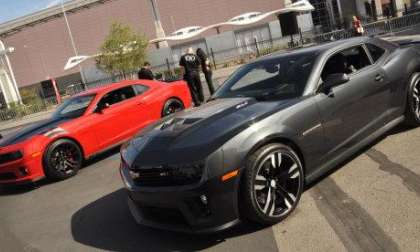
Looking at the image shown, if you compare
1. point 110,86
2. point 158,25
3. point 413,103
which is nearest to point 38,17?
point 158,25

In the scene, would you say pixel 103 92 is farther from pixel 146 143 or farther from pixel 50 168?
pixel 146 143

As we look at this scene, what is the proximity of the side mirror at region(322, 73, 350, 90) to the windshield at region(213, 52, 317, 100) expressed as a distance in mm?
204

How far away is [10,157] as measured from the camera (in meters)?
7.96

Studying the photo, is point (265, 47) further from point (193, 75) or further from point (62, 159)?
point (62, 159)

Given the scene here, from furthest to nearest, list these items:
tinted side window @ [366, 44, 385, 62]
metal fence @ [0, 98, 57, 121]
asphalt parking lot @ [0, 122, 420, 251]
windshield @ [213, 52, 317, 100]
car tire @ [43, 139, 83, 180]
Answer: metal fence @ [0, 98, 57, 121]
car tire @ [43, 139, 83, 180]
tinted side window @ [366, 44, 385, 62]
windshield @ [213, 52, 317, 100]
asphalt parking lot @ [0, 122, 420, 251]

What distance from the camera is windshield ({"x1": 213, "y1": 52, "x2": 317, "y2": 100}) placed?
525 centimetres

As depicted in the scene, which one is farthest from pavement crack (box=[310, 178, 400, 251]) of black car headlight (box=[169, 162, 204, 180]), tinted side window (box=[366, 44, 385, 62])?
tinted side window (box=[366, 44, 385, 62])

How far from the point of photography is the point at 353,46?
5.98 m

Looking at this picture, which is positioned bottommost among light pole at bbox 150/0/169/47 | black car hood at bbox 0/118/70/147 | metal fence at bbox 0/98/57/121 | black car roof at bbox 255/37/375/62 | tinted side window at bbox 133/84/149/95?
metal fence at bbox 0/98/57/121

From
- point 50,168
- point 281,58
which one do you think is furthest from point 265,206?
point 50,168

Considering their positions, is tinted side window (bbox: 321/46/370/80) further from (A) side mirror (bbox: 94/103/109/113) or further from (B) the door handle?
(A) side mirror (bbox: 94/103/109/113)

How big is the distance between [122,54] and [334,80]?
33.7 metres

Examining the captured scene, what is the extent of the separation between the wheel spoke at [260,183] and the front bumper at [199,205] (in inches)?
8.5

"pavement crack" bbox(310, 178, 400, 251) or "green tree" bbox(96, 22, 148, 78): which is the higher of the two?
"green tree" bbox(96, 22, 148, 78)
